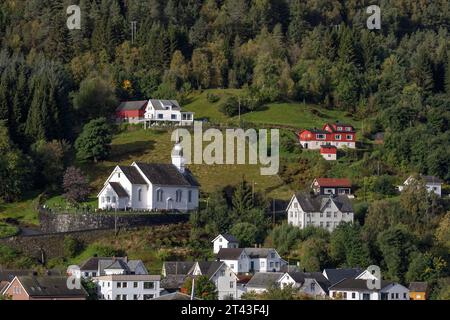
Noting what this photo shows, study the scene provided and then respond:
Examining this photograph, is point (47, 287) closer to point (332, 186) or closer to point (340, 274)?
point (340, 274)

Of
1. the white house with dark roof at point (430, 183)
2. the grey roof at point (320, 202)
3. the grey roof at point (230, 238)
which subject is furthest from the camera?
the white house with dark roof at point (430, 183)

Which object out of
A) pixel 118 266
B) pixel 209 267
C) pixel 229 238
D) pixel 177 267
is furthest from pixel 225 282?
pixel 229 238

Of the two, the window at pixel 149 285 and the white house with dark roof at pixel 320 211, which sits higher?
the window at pixel 149 285

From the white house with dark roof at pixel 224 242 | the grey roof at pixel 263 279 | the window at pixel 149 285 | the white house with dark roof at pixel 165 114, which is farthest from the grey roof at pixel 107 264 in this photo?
the white house with dark roof at pixel 165 114

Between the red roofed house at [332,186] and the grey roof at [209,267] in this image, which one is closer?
the grey roof at [209,267]

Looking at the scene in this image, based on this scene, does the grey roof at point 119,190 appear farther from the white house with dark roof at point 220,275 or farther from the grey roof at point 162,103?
the grey roof at point 162,103
